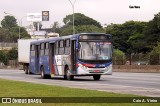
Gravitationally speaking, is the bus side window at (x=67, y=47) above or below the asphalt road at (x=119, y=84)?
above

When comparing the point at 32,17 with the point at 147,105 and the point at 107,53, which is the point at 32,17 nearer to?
the point at 107,53

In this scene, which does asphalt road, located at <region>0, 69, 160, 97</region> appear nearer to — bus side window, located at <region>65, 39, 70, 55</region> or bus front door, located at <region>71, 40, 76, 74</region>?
bus front door, located at <region>71, 40, 76, 74</region>

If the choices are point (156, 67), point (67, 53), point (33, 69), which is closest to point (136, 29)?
point (156, 67)

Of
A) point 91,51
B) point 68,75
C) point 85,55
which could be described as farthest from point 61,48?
point 91,51

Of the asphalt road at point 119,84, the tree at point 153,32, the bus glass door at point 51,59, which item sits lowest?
the asphalt road at point 119,84

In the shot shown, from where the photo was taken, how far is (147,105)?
47.6ft

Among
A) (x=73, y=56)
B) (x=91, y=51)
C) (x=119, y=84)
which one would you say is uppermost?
(x=91, y=51)

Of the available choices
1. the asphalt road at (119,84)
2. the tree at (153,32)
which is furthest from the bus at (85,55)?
the tree at (153,32)

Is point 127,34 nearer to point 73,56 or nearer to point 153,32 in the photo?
point 153,32

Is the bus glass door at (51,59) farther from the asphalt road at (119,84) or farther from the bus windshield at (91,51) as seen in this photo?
the bus windshield at (91,51)

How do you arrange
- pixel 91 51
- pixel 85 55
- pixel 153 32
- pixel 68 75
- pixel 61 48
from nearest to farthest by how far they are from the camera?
pixel 91 51
pixel 85 55
pixel 68 75
pixel 61 48
pixel 153 32

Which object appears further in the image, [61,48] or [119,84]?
[61,48]

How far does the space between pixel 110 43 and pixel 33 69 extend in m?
11.5

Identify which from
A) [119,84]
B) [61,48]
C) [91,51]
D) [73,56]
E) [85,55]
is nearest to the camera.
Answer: [119,84]
